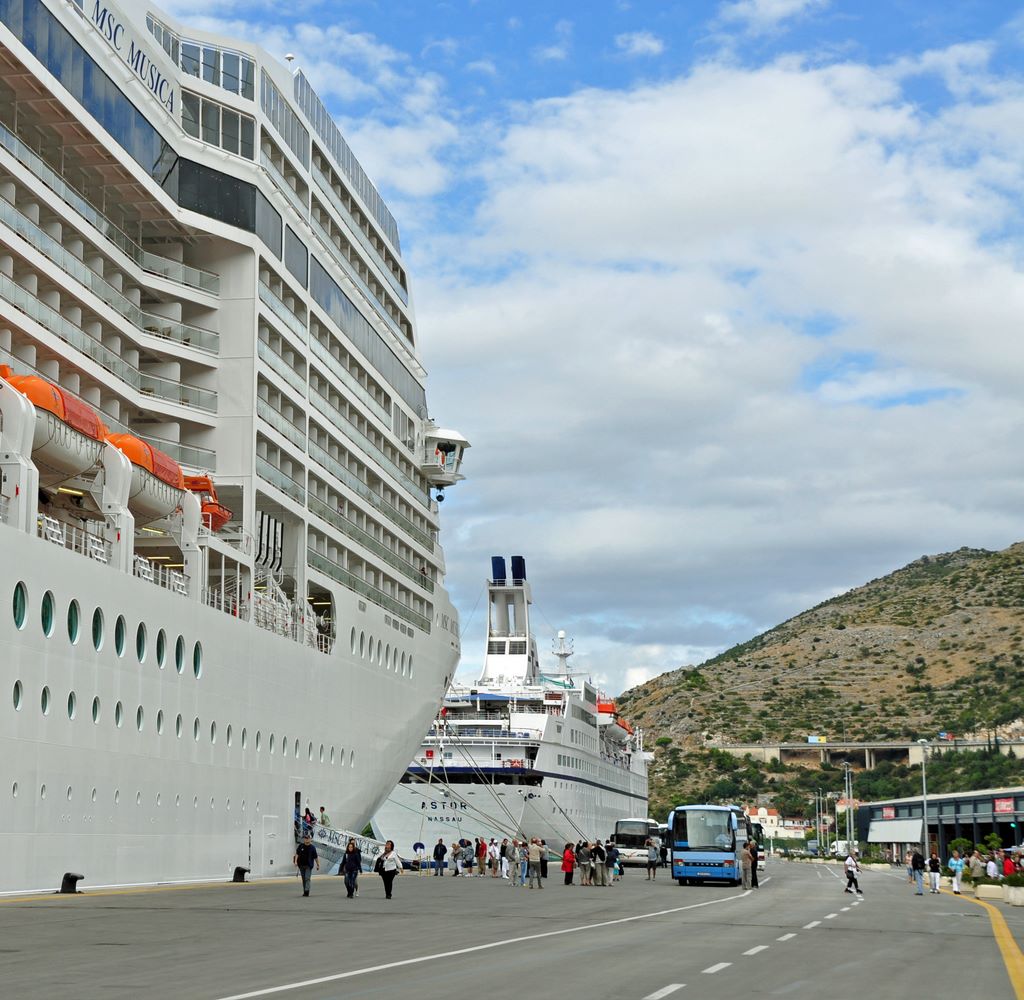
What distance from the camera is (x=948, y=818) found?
99688 mm

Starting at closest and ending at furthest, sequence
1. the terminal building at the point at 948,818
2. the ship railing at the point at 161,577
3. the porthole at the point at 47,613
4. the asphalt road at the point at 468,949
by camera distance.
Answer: the asphalt road at the point at 468,949 < the porthole at the point at 47,613 < the ship railing at the point at 161,577 < the terminal building at the point at 948,818

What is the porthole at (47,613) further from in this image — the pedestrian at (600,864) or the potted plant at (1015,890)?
the potted plant at (1015,890)

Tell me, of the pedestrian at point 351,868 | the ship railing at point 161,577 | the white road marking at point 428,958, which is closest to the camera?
the white road marking at point 428,958

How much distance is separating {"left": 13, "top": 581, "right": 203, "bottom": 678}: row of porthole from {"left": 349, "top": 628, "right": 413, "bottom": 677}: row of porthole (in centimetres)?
1298

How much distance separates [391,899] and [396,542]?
21387mm

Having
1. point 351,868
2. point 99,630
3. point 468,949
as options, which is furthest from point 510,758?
point 468,949

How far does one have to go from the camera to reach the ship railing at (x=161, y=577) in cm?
3050

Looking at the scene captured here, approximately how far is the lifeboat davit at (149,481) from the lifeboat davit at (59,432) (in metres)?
1.03

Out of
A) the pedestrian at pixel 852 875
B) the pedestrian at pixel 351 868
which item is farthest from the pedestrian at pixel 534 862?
the pedestrian at pixel 351 868

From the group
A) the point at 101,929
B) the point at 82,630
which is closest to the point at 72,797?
the point at 82,630

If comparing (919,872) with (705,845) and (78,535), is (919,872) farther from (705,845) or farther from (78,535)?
(78,535)

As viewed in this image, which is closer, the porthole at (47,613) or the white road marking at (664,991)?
the white road marking at (664,991)

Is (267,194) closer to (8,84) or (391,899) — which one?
(8,84)

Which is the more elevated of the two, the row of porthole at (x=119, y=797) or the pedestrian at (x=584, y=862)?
the row of porthole at (x=119, y=797)
